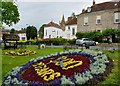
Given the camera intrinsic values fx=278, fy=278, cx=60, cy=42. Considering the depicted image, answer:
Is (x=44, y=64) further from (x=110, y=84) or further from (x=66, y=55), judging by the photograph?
(x=110, y=84)

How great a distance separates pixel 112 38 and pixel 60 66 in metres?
35.6

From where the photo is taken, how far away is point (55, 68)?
10695 mm

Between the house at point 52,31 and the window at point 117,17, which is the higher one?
the window at point 117,17

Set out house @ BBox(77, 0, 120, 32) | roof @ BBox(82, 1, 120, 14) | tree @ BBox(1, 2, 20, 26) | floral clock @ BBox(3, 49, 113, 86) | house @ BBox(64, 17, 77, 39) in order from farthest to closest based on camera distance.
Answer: house @ BBox(64, 17, 77, 39), roof @ BBox(82, 1, 120, 14), house @ BBox(77, 0, 120, 32), tree @ BBox(1, 2, 20, 26), floral clock @ BBox(3, 49, 113, 86)

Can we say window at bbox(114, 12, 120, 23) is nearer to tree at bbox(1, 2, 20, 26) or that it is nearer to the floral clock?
tree at bbox(1, 2, 20, 26)

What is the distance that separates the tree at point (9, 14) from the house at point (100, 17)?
44.8ft

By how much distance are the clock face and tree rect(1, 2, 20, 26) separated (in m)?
38.0

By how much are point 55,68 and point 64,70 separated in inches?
24.0

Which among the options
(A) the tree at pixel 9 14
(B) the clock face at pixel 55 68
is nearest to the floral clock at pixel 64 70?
(B) the clock face at pixel 55 68

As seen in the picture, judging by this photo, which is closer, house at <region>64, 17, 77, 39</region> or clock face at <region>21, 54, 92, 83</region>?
clock face at <region>21, 54, 92, 83</region>

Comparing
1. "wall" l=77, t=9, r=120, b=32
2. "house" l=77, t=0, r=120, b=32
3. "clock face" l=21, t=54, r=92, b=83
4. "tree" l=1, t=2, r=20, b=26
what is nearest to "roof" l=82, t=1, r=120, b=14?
"house" l=77, t=0, r=120, b=32

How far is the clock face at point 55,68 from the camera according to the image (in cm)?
986

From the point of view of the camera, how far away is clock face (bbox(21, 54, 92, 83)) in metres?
9.86

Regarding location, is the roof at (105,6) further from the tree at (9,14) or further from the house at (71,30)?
the tree at (9,14)
